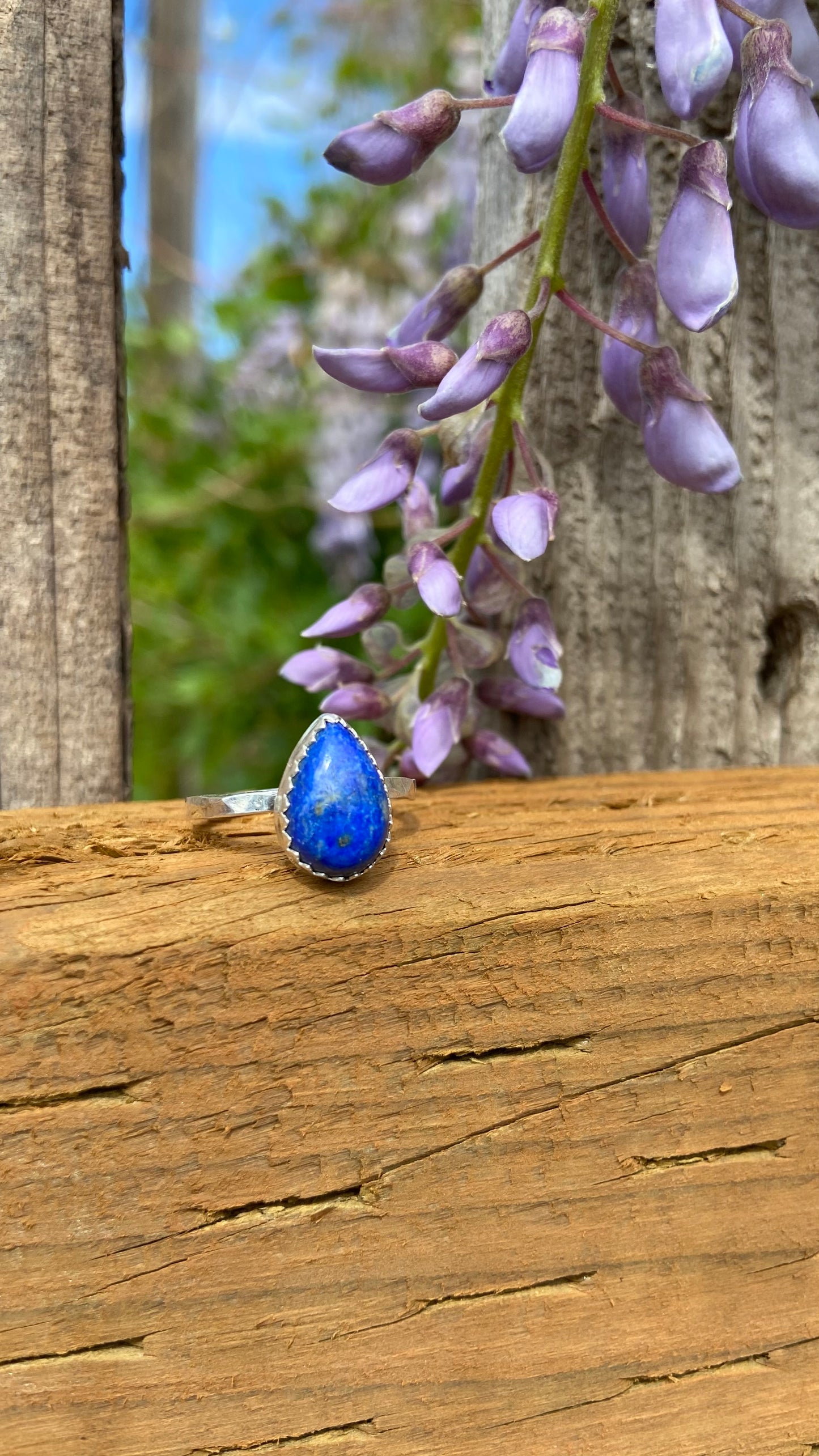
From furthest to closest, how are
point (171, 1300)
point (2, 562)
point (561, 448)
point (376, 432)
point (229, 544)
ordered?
point (229, 544)
point (376, 432)
point (561, 448)
point (2, 562)
point (171, 1300)

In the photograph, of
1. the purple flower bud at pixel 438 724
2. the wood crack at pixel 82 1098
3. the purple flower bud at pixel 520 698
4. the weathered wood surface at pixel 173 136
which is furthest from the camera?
the weathered wood surface at pixel 173 136

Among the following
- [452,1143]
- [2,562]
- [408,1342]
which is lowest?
[408,1342]

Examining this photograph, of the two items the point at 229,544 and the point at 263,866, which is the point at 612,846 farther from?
the point at 229,544

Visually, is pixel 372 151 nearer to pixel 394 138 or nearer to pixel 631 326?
pixel 394 138

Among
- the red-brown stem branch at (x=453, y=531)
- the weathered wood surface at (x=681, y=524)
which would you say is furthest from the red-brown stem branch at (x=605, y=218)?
the red-brown stem branch at (x=453, y=531)

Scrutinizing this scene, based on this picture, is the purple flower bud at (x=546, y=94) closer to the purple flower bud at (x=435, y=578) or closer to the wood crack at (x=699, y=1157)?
the purple flower bud at (x=435, y=578)

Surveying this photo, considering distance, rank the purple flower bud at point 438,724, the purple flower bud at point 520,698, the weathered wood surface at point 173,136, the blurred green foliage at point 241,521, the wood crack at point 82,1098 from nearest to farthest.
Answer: the wood crack at point 82,1098
the purple flower bud at point 438,724
the purple flower bud at point 520,698
the blurred green foliage at point 241,521
the weathered wood surface at point 173,136

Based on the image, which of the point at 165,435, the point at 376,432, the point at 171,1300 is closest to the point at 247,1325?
the point at 171,1300

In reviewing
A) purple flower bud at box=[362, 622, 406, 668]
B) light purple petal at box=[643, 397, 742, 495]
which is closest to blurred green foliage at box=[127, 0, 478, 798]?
purple flower bud at box=[362, 622, 406, 668]
